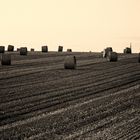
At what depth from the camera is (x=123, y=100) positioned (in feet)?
52.4

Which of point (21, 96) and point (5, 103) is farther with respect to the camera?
point (21, 96)

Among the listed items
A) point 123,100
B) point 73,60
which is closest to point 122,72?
point 73,60

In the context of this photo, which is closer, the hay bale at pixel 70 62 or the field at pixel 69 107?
the field at pixel 69 107

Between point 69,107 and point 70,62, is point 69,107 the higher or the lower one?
the lower one

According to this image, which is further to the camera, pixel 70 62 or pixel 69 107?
pixel 70 62

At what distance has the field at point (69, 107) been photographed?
11344 millimetres

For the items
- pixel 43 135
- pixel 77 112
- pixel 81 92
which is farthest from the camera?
pixel 81 92

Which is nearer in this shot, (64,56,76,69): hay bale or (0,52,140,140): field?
(0,52,140,140): field

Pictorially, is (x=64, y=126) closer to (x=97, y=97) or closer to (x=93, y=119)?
(x=93, y=119)

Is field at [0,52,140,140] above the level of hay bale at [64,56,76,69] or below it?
below

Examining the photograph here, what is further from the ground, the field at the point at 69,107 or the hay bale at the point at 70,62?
the hay bale at the point at 70,62

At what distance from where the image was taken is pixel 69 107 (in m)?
14.6

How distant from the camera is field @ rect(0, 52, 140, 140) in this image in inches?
447

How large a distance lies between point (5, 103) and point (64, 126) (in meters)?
3.93
